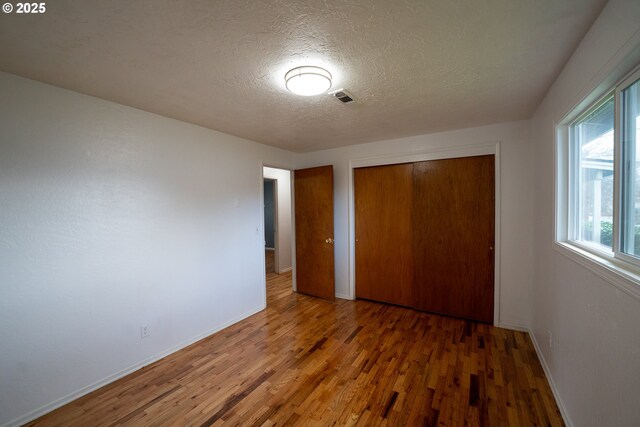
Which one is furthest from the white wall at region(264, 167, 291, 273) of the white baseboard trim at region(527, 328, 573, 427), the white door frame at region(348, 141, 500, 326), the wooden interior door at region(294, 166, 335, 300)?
the white baseboard trim at region(527, 328, 573, 427)

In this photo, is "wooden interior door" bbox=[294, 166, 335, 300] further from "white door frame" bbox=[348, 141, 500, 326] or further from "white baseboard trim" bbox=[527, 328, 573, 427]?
"white baseboard trim" bbox=[527, 328, 573, 427]

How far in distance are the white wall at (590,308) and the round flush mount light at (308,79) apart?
1.40 metres

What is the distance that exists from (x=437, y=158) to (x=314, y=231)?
207 centimetres

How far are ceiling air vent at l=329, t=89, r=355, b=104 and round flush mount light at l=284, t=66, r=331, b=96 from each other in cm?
27

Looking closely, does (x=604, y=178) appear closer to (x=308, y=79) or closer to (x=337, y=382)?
(x=308, y=79)

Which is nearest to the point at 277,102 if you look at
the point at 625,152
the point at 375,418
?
the point at 625,152

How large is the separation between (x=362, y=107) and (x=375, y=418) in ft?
8.16

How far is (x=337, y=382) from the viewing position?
2.07 meters

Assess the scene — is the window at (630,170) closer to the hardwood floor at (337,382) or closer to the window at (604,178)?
the window at (604,178)

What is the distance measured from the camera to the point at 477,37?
139cm

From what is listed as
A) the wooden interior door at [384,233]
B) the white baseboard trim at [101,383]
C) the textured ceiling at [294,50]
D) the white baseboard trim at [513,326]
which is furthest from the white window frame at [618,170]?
the white baseboard trim at [101,383]

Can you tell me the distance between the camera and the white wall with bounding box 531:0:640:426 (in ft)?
3.36

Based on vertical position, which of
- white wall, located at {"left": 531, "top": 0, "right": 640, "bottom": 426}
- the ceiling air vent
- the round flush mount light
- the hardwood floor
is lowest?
the hardwood floor

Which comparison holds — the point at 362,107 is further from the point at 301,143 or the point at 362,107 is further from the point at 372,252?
the point at 372,252
